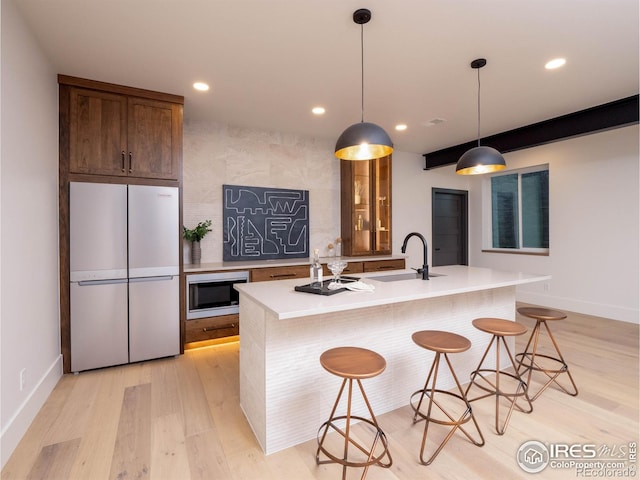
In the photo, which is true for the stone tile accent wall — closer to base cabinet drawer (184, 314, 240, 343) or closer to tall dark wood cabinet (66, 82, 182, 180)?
tall dark wood cabinet (66, 82, 182, 180)

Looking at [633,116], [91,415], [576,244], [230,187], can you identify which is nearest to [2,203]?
[91,415]

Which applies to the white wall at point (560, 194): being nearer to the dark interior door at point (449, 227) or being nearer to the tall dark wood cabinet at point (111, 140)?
the tall dark wood cabinet at point (111, 140)

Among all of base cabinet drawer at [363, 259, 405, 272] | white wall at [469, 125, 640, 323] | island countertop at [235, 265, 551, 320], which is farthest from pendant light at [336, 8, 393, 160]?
white wall at [469, 125, 640, 323]

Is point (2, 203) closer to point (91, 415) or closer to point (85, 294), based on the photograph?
point (85, 294)

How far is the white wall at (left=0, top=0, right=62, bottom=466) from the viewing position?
1801 millimetres

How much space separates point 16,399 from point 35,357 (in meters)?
0.37

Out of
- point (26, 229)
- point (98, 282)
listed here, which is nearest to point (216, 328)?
point (98, 282)

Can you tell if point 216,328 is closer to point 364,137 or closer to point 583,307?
point 364,137

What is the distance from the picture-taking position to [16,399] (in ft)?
6.19

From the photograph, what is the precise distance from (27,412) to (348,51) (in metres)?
3.35

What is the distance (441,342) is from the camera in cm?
184

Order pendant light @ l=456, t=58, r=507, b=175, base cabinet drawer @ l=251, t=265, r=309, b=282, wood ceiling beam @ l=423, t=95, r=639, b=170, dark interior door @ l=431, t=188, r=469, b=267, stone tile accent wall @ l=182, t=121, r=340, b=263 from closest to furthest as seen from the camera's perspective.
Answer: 1. pendant light @ l=456, t=58, r=507, b=175
2. wood ceiling beam @ l=423, t=95, r=639, b=170
3. base cabinet drawer @ l=251, t=265, r=309, b=282
4. stone tile accent wall @ l=182, t=121, r=340, b=263
5. dark interior door @ l=431, t=188, r=469, b=267

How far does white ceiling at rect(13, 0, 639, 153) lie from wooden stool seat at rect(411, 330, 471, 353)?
2068 mm

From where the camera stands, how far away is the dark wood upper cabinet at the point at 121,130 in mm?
2789
